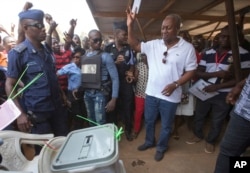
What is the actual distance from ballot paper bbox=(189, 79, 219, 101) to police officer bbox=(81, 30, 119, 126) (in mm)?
1078

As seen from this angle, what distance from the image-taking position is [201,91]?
304 centimetres

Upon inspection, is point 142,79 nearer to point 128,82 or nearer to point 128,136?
point 128,82

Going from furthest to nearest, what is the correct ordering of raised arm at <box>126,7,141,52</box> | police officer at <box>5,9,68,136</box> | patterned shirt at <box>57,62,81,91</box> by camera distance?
patterned shirt at <box>57,62,81,91</box>
raised arm at <box>126,7,141,52</box>
police officer at <box>5,9,68,136</box>

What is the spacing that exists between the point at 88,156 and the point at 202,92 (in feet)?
7.51

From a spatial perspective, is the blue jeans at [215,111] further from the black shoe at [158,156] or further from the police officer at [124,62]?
the police officer at [124,62]

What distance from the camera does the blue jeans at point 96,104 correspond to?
2.91m

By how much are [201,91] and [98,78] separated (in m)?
1.38

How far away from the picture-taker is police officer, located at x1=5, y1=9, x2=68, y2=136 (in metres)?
2.02

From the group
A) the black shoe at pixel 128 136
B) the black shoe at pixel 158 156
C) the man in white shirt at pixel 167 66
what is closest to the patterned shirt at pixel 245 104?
the man in white shirt at pixel 167 66

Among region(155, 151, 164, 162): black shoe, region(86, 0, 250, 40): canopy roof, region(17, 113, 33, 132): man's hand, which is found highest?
region(86, 0, 250, 40): canopy roof

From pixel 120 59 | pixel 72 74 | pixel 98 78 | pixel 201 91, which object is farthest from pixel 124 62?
pixel 201 91

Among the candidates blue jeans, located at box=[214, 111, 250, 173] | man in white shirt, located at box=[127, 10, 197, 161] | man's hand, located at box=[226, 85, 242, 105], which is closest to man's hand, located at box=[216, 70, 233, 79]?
man in white shirt, located at box=[127, 10, 197, 161]

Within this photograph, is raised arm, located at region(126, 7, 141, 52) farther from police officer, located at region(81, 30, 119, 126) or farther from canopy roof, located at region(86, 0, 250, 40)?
canopy roof, located at region(86, 0, 250, 40)

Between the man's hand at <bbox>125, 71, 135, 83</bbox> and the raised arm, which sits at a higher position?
the raised arm
